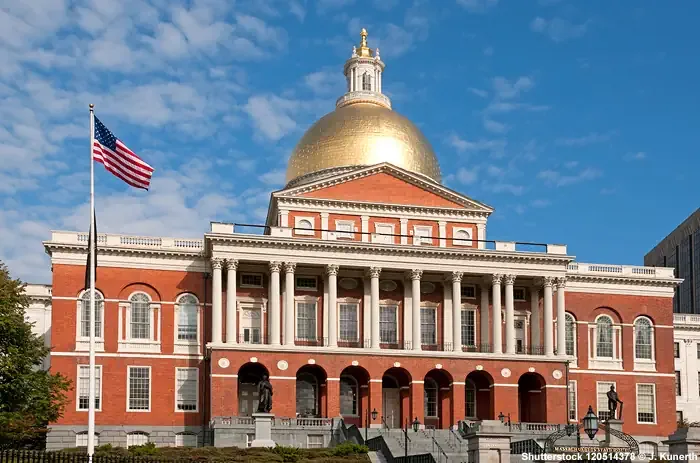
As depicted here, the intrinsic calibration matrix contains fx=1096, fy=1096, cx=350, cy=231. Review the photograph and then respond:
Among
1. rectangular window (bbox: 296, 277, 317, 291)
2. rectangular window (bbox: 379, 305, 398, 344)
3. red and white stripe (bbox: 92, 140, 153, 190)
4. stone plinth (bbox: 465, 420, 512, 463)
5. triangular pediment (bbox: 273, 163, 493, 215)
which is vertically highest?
triangular pediment (bbox: 273, 163, 493, 215)

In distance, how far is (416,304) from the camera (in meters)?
66.8

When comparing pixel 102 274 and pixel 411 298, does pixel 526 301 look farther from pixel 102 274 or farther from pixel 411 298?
pixel 102 274

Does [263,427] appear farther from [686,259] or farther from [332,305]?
[686,259]

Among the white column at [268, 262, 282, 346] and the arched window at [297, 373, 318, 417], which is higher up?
the white column at [268, 262, 282, 346]

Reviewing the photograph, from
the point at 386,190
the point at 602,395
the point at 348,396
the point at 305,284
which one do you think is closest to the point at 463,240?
the point at 386,190

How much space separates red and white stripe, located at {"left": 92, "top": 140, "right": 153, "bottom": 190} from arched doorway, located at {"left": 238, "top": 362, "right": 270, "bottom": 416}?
2876 cm

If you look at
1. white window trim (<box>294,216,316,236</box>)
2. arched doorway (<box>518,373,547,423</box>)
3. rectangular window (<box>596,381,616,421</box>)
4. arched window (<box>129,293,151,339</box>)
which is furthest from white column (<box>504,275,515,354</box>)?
arched window (<box>129,293,151,339</box>)

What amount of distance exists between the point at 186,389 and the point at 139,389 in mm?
2799

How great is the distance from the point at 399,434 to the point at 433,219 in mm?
17104

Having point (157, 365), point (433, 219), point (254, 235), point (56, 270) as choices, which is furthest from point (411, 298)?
point (56, 270)

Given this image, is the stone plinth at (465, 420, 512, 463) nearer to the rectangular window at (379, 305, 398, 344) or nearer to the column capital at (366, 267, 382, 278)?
the column capital at (366, 267, 382, 278)

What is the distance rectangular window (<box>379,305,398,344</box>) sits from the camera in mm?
68375

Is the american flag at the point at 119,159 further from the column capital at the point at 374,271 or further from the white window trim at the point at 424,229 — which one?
the white window trim at the point at 424,229

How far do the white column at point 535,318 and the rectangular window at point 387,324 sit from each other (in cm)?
894
